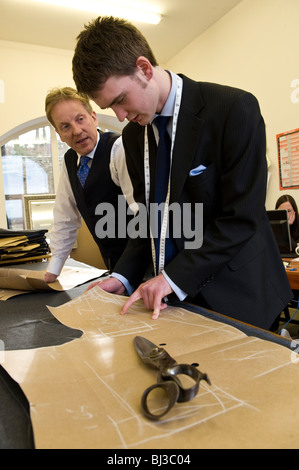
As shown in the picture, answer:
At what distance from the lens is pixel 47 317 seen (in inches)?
40.5

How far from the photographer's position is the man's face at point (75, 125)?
1630 millimetres

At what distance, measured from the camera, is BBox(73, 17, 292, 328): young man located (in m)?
0.96

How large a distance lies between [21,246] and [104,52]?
150cm

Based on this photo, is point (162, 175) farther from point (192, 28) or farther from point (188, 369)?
point (192, 28)

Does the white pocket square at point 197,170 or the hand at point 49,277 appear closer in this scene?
the white pocket square at point 197,170

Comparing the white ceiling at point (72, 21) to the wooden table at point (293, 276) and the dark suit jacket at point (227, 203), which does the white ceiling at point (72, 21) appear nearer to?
the wooden table at point (293, 276)

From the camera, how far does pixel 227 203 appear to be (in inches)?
39.4

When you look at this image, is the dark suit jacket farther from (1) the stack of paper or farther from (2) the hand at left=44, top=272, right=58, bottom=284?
(1) the stack of paper

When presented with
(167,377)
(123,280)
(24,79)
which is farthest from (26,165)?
(167,377)

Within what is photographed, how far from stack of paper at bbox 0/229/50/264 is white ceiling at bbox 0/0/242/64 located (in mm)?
3138

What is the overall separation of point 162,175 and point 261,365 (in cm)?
68

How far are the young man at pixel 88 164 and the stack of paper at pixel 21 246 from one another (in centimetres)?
42

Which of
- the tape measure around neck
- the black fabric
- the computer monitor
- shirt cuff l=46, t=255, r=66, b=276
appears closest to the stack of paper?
shirt cuff l=46, t=255, r=66, b=276

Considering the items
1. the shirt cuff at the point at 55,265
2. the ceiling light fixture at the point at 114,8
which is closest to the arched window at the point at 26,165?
the ceiling light fixture at the point at 114,8
